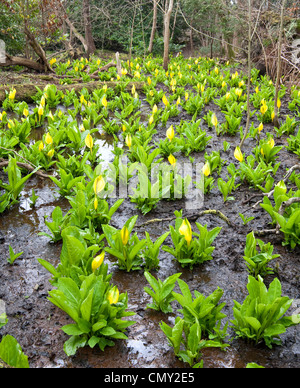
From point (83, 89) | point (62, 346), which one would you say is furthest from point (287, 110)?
point (62, 346)

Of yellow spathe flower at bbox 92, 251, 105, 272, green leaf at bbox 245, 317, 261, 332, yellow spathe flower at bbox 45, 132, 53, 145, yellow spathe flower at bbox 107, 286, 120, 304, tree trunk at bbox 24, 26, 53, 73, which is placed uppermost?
tree trunk at bbox 24, 26, 53, 73

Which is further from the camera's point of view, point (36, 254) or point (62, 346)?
Answer: point (36, 254)

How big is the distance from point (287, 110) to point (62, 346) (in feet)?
19.6

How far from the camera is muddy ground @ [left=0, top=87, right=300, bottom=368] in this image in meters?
1.70

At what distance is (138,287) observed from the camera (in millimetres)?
2227

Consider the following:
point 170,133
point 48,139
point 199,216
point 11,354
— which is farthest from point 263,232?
point 48,139

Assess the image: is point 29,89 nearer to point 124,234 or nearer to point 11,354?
point 124,234

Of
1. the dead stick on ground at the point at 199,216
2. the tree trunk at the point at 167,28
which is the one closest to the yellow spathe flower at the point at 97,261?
the dead stick on ground at the point at 199,216

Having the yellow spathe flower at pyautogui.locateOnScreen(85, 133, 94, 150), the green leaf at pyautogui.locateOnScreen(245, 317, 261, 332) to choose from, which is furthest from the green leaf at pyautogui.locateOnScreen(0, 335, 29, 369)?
the yellow spathe flower at pyautogui.locateOnScreen(85, 133, 94, 150)

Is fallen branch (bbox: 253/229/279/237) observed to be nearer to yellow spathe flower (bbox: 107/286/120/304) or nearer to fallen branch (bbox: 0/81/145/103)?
yellow spathe flower (bbox: 107/286/120/304)

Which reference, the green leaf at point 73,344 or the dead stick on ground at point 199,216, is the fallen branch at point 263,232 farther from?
the green leaf at point 73,344

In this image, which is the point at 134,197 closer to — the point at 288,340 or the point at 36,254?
the point at 36,254

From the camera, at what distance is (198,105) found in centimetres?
607

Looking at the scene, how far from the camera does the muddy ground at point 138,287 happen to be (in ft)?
5.57
